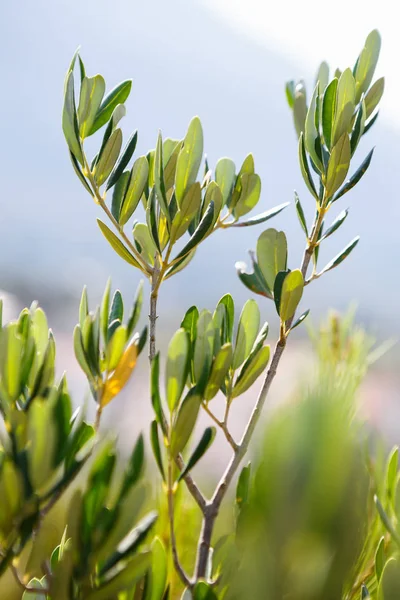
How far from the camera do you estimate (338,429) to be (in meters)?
0.14

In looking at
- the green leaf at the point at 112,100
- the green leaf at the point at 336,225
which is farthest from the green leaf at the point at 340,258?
the green leaf at the point at 112,100

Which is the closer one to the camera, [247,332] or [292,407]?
[292,407]

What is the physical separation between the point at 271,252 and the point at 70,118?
10 cm

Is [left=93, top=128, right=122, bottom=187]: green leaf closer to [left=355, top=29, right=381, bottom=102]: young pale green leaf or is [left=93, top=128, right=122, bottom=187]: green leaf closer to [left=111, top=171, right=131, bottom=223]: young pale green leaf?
[left=111, top=171, right=131, bottom=223]: young pale green leaf

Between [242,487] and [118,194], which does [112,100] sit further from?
[242,487]

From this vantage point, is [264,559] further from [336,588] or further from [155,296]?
[155,296]

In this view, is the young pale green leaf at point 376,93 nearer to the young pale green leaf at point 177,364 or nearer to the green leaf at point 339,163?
the green leaf at point 339,163

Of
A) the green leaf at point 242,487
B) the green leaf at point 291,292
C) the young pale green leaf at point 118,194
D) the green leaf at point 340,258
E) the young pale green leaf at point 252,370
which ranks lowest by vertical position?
the green leaf at point 242,487

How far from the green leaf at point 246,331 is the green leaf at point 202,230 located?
1.3 inches

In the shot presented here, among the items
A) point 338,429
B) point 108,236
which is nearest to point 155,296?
point 108,236

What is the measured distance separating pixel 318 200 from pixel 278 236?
24 mm

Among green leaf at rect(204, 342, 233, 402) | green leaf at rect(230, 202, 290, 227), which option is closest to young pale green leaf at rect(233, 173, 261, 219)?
green leaf at rect(230, 202, 290, 227)

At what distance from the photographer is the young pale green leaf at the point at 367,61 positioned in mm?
268

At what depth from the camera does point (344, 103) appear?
244 mm
